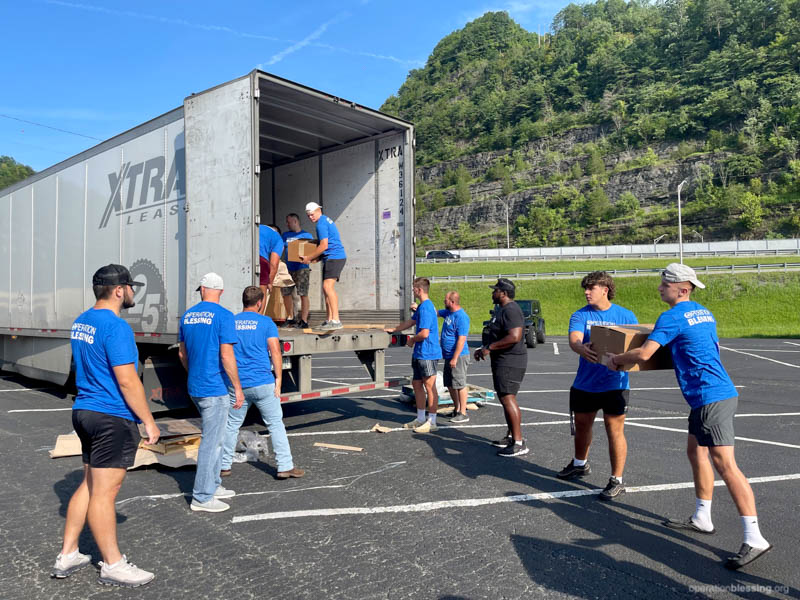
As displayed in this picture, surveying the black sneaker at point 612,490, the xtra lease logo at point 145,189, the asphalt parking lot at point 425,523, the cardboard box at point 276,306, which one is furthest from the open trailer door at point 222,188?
the black sneaker at point 612,490

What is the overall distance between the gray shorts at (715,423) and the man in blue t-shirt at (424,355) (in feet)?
11.7

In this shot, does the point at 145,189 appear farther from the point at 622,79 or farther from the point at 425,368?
the point at 622,79

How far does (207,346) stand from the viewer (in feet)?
14.4

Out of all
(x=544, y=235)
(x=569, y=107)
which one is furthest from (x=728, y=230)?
(x=569, y=107)

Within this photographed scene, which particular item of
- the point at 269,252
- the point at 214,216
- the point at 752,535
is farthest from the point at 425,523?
the point at 269,252

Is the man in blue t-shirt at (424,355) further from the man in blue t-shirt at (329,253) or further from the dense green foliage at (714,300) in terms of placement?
the dense green foliage at (714,300)

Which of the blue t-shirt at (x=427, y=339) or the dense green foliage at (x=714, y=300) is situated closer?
the blue t-shirt at (x=427, y=339)

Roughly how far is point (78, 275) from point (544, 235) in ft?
246

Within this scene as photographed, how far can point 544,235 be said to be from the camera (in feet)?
259

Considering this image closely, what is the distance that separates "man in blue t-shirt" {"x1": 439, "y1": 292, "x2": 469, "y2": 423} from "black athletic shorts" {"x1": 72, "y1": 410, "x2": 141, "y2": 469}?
4.52 metres

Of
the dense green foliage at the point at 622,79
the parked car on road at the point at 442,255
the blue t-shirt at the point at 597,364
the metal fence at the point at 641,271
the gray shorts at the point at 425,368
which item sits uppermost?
the dense green foliage at the point at 622,79

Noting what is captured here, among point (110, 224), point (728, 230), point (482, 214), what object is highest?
point (482, 214)

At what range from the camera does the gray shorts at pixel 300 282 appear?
790cm

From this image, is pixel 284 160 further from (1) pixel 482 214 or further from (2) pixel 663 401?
(1) pixel 482 214
